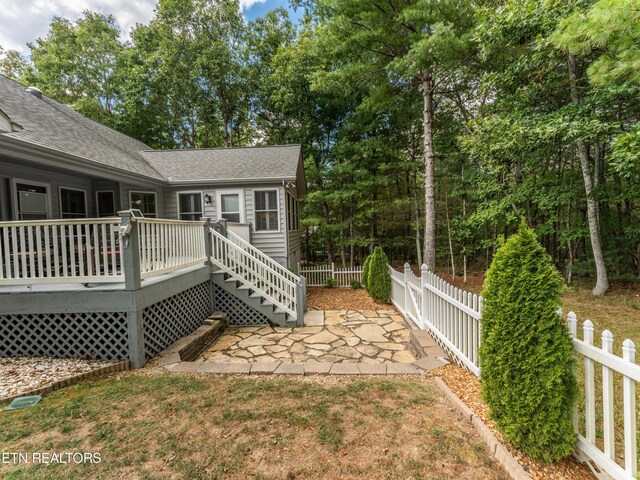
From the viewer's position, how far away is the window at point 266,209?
30.2ft

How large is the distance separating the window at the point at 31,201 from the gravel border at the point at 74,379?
449 cm

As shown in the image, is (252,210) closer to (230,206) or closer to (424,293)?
(230,206)

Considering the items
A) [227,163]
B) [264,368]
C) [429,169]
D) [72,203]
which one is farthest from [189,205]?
[429,169]

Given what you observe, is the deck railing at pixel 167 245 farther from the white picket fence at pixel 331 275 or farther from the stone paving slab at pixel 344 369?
the white picket fence at pixel 331 275

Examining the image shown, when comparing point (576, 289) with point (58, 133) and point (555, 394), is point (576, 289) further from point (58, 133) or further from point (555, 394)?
point (58, 133)

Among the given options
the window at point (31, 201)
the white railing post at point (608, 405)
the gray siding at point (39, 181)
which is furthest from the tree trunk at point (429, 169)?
the window at point (31, 201)

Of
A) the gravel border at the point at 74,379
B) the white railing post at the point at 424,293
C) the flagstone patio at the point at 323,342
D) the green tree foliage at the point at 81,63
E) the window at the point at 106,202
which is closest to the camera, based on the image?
the gravel border at the point at 74,379

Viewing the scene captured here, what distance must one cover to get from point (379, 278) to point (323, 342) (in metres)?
3.72

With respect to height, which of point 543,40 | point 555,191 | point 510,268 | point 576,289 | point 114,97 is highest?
point 114,97

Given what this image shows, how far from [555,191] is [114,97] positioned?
24.5 m

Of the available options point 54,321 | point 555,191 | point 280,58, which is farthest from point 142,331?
point 280,58

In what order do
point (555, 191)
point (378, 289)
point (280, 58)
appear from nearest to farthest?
point (378, 289), point (555, 191), point (280, 58)

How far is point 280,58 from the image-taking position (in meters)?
15.5

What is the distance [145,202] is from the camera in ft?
28.8
